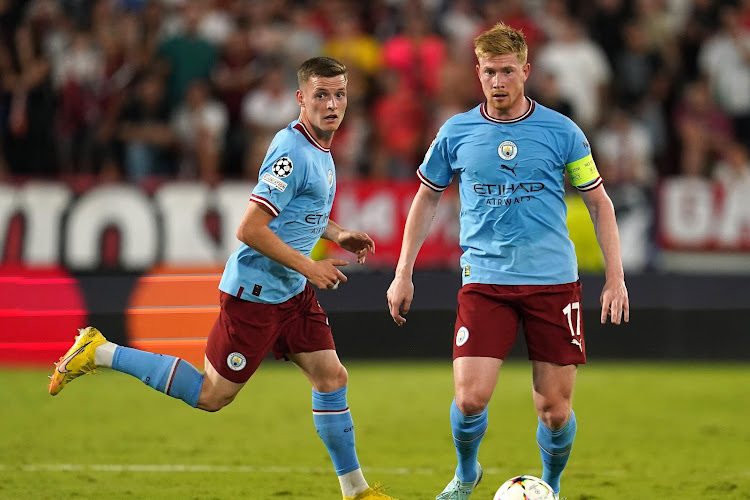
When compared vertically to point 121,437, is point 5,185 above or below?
above

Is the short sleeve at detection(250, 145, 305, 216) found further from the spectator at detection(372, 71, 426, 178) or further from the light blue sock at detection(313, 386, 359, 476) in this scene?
the spectator at detection(372, 71, 426, 178)

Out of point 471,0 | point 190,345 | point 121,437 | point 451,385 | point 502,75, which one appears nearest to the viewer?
point 502,75

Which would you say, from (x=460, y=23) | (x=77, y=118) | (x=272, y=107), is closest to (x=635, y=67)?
(x=460, y=23)

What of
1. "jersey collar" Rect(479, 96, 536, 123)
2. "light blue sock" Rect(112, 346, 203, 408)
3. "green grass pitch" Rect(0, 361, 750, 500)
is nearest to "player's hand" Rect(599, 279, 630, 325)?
"jersey collar" Rect(479, 96, 536, 123)

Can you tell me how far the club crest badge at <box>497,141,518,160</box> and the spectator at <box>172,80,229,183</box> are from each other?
7.08 m

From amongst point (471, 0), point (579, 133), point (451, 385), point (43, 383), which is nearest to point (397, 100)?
point (471, 0)

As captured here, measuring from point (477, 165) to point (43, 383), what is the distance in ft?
21.4

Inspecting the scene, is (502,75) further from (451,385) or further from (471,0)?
(471,0)

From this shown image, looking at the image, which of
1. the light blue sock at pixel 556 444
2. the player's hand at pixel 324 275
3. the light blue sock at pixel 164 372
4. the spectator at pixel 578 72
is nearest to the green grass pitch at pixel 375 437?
the light blue sock at pixel 556 444

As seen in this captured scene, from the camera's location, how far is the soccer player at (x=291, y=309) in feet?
18.3

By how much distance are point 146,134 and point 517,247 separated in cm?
759

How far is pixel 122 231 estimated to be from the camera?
1160 centimetres

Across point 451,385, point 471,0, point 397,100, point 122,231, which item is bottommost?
point 451,385

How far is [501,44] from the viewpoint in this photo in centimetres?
539
